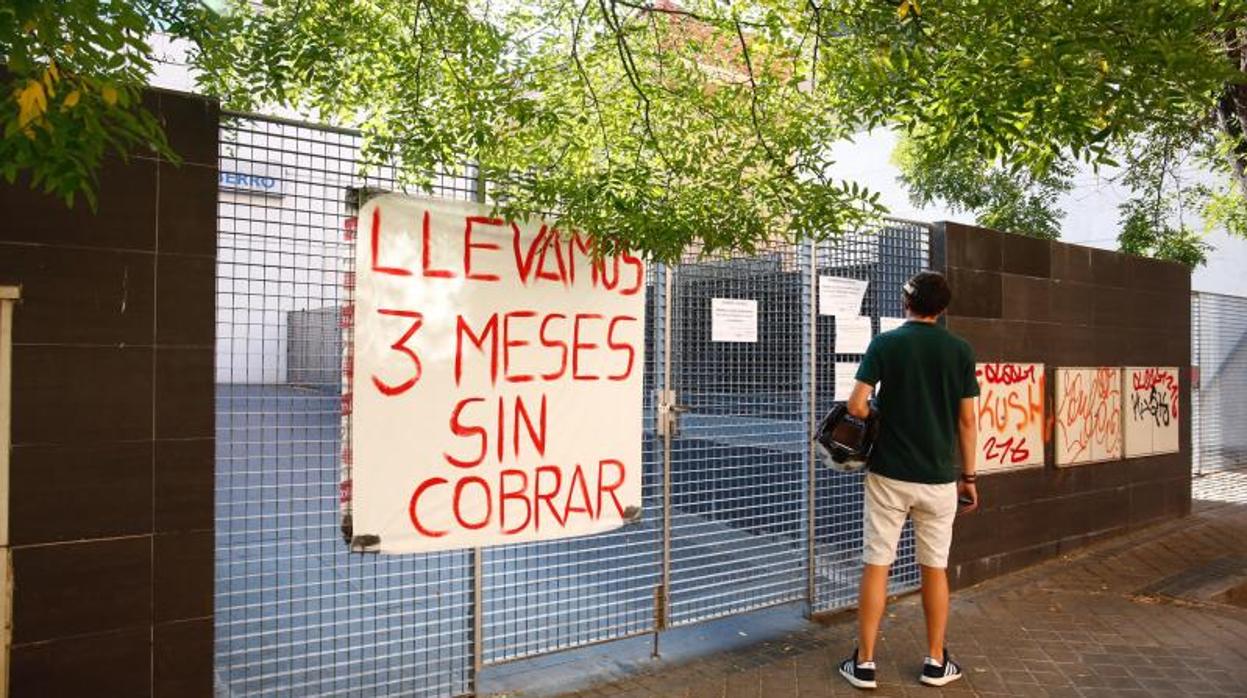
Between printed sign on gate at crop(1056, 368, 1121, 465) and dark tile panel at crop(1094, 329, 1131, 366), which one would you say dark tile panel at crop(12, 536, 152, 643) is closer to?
printed sign on gate at crop(1056, 368, 1121, 465)

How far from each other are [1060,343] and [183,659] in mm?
6680

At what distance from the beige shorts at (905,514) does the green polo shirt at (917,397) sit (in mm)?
52

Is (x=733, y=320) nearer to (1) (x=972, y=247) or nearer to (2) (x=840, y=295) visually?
(2) (x=840, y=295)

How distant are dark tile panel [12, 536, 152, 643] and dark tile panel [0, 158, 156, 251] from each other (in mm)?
1074

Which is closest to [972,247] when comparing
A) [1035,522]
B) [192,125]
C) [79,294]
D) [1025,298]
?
[1025,298]

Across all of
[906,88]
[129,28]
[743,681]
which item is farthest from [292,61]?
[743,681]

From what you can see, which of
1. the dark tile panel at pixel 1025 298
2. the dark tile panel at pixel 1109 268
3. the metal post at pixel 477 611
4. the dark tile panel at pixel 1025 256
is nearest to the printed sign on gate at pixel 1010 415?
the dark tile panel at pixel 1025 298

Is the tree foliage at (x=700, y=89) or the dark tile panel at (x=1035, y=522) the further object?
the dark tile panel at (x=1035, y=522)

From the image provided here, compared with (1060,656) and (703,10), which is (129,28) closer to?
(703,10)

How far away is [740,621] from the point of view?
5.46 metres

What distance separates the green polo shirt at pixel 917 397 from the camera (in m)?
4.31

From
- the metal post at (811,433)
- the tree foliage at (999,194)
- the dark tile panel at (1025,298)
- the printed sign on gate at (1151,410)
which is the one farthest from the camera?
the tree foliage at (999,194)

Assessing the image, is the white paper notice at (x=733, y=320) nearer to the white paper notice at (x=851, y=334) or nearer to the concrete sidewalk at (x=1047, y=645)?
the white paper notice at (x=851, y=334)

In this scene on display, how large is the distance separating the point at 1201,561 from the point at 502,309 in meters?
6.33
